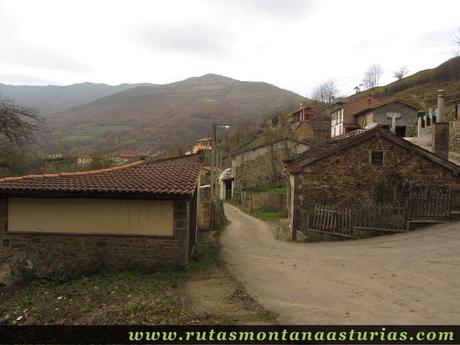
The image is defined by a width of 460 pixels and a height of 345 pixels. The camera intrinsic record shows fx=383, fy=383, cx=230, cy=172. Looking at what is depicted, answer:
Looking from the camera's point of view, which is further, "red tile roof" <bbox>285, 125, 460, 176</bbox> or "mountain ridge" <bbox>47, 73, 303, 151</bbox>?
"mountain ridge" <bbox>47, 73, 303, 151</bbox>

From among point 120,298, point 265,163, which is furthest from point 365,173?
point 265,163

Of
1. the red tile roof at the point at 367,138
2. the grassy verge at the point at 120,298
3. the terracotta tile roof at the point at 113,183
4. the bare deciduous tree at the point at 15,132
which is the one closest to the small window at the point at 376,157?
the red tile roof at the point at 367,138

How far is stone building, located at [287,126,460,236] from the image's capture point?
16.5 metres

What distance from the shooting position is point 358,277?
30.6ft

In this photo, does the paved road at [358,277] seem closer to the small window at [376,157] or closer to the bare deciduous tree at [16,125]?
the small window at [376,157]

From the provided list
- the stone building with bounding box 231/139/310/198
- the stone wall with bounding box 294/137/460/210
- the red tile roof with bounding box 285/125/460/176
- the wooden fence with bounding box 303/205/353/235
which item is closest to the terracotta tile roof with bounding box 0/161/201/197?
the red tile roof with bounding box 285/125/460/176

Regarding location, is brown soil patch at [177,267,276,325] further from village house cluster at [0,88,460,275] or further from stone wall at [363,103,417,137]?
stone wall at [363,103,417,137]

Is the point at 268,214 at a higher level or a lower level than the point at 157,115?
lower

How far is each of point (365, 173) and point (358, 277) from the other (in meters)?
8.20

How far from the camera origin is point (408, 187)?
16.5 metres

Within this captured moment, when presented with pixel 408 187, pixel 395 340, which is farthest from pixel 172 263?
pixel 408 187

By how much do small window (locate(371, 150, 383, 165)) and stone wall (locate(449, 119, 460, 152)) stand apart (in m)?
11.9

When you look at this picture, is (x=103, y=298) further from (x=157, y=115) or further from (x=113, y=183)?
(x=157, y=115)

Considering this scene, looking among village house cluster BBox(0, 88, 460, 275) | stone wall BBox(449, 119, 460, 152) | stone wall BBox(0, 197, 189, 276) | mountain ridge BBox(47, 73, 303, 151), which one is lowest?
stone wall BBox(0, 197, 189, 276)
